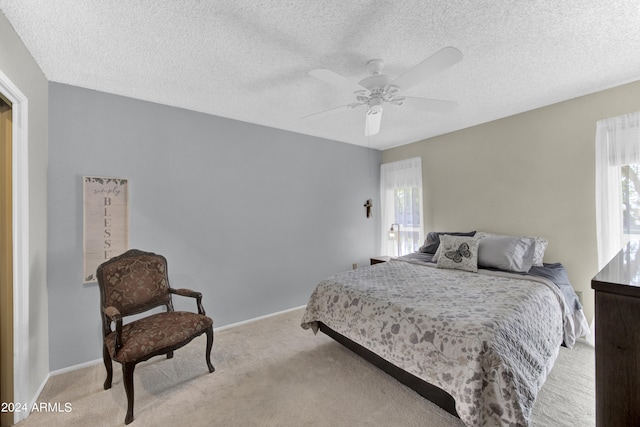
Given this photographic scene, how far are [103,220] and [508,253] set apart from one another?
4.05 m

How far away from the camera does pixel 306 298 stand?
3.92 m

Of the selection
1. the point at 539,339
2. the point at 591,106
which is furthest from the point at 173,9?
the point at 591,106

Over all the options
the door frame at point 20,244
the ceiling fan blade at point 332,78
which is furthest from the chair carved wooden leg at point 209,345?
the ceiling fan blade at point 332,78

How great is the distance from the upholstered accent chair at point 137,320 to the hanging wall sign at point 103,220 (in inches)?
12.5

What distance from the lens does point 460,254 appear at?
2.99m

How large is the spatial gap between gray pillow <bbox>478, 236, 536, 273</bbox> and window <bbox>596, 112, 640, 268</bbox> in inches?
22.4

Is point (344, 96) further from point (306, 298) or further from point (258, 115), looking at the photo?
point (306, 298)

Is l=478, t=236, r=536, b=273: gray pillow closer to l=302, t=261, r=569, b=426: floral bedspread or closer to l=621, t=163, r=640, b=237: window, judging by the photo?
l=302, t=261, r=569, b=426: floral bedspread

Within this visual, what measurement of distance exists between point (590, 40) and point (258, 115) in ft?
9.67

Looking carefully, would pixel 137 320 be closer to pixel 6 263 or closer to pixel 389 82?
pixel 6 263

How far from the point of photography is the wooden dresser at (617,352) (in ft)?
1.99

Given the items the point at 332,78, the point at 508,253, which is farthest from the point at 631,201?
the point at 332,78

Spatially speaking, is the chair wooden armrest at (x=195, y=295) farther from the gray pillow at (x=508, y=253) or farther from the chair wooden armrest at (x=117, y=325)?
the gray pillow at (x=508, y=253)

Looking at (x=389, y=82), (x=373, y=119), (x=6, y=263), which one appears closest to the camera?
(x=6, y=263)
